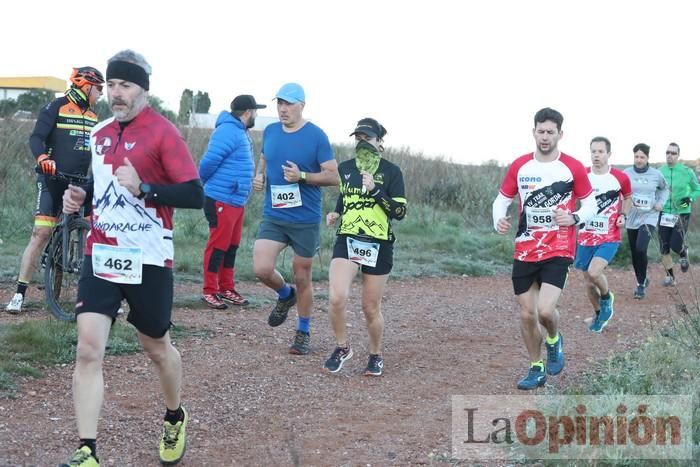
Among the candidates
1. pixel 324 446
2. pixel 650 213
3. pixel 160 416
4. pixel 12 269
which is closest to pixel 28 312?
pixel 12 269

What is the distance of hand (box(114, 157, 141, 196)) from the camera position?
4.59 metres

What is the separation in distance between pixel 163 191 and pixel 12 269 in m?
6.86

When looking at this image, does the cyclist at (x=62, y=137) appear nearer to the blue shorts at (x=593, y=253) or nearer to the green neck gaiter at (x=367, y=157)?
the green neck gaiter at (x=367, y=157)

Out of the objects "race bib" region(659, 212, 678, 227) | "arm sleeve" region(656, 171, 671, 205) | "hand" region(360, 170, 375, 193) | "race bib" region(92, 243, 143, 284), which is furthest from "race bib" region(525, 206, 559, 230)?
"race bib" region(659, 212, 678, 227)

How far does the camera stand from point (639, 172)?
13180 millimetres

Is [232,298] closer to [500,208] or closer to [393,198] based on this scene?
[393,198]

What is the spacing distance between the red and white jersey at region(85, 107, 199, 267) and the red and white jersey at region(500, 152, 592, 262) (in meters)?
3.24

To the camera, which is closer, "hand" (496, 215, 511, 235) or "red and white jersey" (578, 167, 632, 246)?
"hand" (496, 215, 511, 235)

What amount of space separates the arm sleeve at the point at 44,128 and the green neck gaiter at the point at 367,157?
10.0 feet

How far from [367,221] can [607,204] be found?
4066 millimetres

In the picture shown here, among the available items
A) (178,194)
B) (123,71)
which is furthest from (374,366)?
(123,71)

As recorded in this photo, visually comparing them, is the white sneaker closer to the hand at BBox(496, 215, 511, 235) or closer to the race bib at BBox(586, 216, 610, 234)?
the hand at BBox(496, 215, 511, 235)

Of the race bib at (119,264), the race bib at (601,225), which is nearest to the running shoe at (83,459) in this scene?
the race bib at (119,264)

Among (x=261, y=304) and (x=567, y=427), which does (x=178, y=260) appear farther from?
(x=567, y=427)
